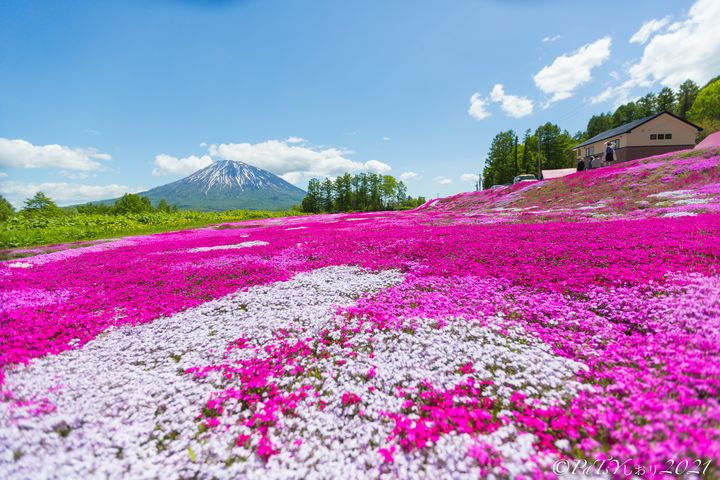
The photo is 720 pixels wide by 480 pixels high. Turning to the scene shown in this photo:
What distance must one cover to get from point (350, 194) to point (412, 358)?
416 feet

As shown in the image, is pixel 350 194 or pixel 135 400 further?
pixel 350 194

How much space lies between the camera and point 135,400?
5.39m

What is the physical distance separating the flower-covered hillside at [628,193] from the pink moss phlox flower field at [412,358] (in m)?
8.83

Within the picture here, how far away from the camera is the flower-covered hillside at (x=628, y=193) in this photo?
20.3 metres

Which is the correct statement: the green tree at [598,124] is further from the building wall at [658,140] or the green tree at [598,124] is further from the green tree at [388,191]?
the green tree at [388,191]

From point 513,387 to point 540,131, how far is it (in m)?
128

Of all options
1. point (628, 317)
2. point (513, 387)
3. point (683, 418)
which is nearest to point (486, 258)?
point (628, 317)

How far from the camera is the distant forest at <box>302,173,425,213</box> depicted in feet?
434

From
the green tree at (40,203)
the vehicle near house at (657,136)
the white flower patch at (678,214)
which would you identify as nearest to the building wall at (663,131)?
the vehicle near house at (657,136)

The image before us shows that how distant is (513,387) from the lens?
5207 millimetres

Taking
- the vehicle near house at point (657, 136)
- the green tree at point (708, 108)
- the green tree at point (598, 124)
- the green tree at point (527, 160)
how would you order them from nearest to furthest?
the vehicle near house at point (657, 136) < the green tree at point (708, 108) < the green tree at point (527, 160) < the green tree at point (598, 124)

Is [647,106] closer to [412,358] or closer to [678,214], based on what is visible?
[678,214]

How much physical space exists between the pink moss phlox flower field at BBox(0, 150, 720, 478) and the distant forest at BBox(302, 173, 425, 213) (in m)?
120

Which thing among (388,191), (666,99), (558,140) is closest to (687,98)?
(666,99)
